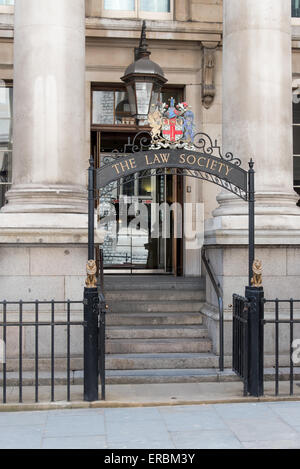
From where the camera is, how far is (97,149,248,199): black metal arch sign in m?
7.74

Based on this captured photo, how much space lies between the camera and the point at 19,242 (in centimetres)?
880

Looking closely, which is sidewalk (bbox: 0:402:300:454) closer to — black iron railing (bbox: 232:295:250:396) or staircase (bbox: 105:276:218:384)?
black iron railing (bbox: 232:295:250:396)

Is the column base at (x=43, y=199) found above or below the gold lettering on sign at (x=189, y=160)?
below

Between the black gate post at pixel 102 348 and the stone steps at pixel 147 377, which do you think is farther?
the stone steps at pixel 147 377

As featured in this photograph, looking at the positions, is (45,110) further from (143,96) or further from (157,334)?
(157,334)

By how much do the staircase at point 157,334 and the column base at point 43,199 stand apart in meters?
1.96

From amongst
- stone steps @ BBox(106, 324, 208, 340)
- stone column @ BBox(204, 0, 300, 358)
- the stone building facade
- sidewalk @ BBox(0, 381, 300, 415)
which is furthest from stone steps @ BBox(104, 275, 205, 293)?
sidewalk @ BBox(0, 381, 300, 415)

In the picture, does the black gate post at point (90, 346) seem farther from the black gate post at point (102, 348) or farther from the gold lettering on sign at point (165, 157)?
the gold lettering on sign at point (165, 157)

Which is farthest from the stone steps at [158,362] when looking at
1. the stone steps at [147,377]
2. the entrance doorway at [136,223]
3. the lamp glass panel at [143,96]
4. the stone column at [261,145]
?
the entrance doorway at [136,223]

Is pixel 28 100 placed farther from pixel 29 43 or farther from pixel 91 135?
pixel 91 135

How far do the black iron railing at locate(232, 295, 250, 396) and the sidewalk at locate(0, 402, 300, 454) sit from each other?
42cm

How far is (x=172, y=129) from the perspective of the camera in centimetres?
846

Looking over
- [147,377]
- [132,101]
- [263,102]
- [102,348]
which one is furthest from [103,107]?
[102,348]

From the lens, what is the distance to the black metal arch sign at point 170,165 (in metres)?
7.74
